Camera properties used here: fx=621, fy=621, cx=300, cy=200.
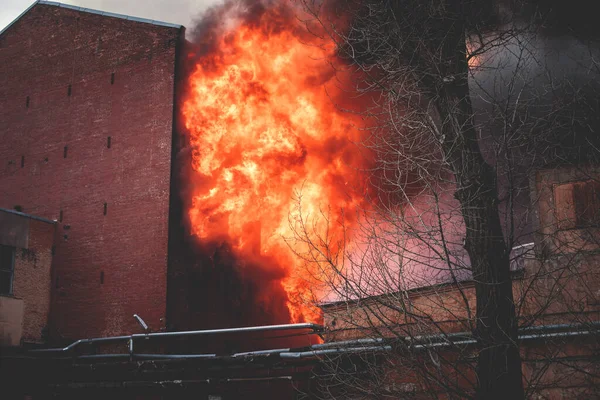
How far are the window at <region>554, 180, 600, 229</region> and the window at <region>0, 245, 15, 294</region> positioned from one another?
15.2m

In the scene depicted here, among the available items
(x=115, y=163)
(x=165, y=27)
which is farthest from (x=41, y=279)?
(x=165, y=27)

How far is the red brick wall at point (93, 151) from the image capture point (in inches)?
768

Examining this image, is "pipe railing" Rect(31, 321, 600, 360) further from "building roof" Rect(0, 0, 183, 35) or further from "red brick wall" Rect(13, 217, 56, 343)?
"building roof" Rect(0, 0, 183, 35)

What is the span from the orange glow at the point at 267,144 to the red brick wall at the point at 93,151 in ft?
5.01

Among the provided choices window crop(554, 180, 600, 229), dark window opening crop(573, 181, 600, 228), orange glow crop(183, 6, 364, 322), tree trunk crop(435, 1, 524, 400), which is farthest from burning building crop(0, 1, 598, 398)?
tree trunk crop(435, 1, 524, 400)

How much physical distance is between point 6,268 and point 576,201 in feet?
51.0

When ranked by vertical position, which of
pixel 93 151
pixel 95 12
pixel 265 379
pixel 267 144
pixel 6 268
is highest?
pixel 95 12

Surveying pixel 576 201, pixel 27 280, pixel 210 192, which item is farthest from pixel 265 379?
pixel 27 280

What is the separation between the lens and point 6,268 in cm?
1836

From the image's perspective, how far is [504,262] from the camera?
23.2 ft

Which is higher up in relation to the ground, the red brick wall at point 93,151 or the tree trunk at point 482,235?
the red brick wall at point 93,151

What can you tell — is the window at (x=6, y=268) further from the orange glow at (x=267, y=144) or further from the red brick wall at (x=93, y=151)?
→ the orange glow at (x=267, y=144)

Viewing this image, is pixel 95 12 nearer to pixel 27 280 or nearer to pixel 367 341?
pixel 27 280

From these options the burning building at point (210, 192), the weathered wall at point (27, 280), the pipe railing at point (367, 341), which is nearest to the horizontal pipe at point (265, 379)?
the pipe railing at point (367, 341)
